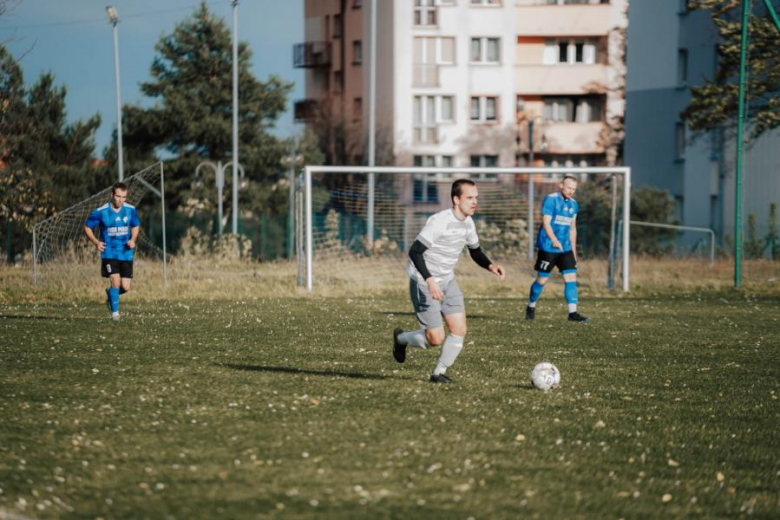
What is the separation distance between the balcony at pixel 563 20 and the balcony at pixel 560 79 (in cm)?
162

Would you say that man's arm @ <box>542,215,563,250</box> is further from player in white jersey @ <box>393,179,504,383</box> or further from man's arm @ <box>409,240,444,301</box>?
man's arm @ <box>409,240,444,301</box>

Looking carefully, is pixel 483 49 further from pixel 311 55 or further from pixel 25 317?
pixel 25 317

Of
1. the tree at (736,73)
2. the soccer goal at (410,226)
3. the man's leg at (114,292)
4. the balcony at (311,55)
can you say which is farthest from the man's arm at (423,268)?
the balcony at (311,55)

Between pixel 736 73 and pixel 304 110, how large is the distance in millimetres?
34372

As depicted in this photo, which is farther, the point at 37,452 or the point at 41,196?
the point at 41,196

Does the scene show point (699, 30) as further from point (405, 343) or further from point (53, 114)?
point (405, 343)

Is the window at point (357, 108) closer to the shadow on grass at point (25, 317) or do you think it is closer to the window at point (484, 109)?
the window at point (484, 109)

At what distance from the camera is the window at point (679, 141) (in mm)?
43297

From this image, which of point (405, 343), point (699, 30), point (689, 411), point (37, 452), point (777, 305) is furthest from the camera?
point (699, 30)

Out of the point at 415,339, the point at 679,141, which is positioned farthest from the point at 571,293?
the point at 679,141

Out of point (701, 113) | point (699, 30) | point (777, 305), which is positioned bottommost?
point (777, 305)

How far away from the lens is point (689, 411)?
877 centimetres

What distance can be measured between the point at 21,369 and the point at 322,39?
53042 mm

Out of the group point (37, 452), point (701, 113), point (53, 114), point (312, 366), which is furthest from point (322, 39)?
point (37, 452)
